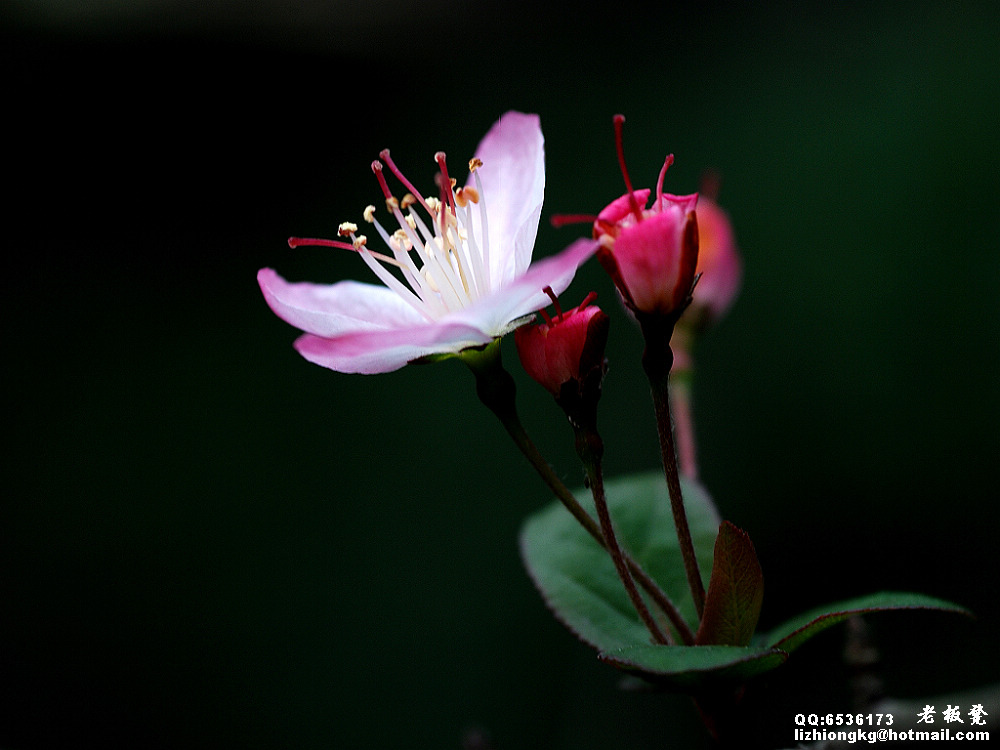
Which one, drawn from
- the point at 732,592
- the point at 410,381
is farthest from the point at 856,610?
the point at 410,381

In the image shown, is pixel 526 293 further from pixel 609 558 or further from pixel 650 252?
pixel 609 558

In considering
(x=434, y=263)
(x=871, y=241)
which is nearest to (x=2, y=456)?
(x=434, y=263)

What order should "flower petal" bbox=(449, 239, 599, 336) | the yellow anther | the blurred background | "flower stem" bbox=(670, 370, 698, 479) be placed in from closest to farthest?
"flower petal" bbox=(449, 239, 599, 336) < the yellow anther < "flower stem" bbox=(670, 370, 698, 479) < the blurred background

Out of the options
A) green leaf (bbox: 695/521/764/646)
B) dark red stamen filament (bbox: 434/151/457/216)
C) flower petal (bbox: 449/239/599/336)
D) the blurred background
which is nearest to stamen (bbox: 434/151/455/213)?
dark red stamen filament (bbox: 434/151/457/216)

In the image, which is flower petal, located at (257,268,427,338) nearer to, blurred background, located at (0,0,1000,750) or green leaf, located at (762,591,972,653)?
green leaf, located at (762,591,972,653)

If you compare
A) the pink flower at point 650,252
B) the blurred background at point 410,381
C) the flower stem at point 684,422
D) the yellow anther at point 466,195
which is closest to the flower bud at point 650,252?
the pink flower at point 650,252

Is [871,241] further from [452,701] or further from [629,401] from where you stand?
[452,701]
